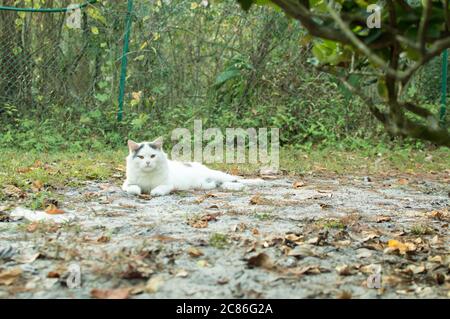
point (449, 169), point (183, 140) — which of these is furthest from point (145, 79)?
point (449, 169)

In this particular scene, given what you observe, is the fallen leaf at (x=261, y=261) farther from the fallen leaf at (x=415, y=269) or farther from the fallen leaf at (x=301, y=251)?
the fallen leaf at (x=415, y=269)

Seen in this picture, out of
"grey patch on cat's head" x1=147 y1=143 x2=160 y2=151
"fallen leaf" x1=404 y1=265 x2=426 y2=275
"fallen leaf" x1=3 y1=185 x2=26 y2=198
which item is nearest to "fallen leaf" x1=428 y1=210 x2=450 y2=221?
"fallen leaf" x1=404 y1=265 x2=426 y2=275

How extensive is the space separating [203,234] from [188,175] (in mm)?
2151

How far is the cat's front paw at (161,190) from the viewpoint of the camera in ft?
16.0

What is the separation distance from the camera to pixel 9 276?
2.42 metres

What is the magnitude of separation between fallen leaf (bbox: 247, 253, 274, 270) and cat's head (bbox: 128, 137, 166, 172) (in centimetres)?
260

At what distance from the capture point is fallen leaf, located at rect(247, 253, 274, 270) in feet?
8.52

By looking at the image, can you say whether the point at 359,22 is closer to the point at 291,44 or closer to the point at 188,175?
the point at 188,175

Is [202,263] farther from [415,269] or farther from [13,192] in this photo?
[13,192]

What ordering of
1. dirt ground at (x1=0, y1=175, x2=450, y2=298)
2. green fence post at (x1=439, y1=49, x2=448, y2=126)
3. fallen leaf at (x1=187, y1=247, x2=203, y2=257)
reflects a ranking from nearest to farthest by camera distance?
1. dirt ground at (x1=0, y1=175, x2=450, y2=298)
2. fallen leaf at (x1=187, y1=247, x2=203, y2=257)
3. green fence post at (x1=439, y1=49, x2=448, y2=126)

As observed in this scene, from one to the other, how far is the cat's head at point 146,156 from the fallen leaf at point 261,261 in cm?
260

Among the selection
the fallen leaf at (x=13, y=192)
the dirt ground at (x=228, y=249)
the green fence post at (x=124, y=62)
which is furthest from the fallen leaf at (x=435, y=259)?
the green fence post at (x=124, y=62)

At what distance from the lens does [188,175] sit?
5.32 m

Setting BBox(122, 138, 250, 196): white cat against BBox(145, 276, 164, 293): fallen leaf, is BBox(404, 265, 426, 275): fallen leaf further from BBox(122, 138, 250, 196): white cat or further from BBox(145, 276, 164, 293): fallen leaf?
BBox(122, 138, 250, 196): white cat
